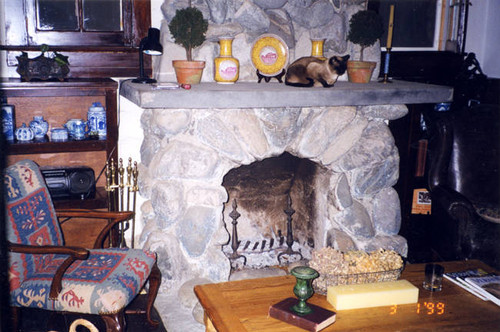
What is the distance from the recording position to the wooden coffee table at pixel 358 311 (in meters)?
1.71

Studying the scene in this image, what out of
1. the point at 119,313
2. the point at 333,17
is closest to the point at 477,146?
the point at 333,17

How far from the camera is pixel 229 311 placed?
1796mm

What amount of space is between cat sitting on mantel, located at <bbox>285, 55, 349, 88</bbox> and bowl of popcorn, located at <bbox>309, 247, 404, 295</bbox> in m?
0.98

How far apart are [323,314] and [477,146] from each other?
191 centimetres

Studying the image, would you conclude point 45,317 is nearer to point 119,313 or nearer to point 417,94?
point 119,313

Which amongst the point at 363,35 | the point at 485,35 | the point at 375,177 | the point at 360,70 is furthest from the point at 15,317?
the point at 485,35

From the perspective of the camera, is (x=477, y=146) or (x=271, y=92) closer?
(x=271, y=92)

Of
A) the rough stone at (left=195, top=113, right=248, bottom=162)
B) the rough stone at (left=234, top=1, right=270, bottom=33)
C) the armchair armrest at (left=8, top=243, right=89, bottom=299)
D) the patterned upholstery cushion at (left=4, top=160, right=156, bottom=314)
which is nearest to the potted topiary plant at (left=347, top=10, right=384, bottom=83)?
the rough stone at (left=234, top=1, right=270, bottom=33)

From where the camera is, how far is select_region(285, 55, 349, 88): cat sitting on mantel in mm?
2543

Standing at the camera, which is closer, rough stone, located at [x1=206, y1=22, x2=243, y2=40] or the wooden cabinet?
the wooden cabinet

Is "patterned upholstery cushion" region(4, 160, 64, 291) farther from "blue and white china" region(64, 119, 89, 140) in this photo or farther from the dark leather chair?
the dark leather chair

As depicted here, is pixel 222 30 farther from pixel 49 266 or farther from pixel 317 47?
pixel 49 266

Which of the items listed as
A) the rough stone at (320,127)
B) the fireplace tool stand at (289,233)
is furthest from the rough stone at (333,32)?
the fireplace tool stand at (289,233)

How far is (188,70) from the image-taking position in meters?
2.46
